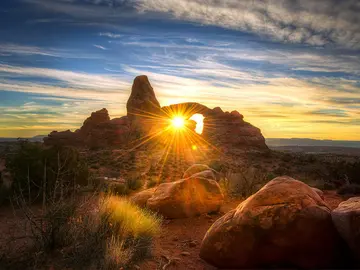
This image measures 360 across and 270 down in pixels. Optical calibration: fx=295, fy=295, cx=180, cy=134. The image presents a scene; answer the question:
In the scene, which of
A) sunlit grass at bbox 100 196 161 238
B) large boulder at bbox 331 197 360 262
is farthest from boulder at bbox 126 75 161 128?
large boulder at bbox 331 197 360 262

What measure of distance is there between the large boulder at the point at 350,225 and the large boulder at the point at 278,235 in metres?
0.26

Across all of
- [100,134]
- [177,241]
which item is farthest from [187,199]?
[100,134]

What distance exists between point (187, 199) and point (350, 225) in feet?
18.3

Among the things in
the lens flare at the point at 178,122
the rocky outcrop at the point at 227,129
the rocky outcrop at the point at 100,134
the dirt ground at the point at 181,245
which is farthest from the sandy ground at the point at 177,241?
the lens flare at the point at 178,122

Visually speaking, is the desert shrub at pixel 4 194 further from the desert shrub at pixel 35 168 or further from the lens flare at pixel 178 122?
the lens flare at pixel 178 122

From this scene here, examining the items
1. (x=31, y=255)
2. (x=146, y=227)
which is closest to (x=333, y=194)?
(x=146, y=227)

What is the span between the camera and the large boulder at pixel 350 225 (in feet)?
16.0

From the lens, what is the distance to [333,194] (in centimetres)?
1266

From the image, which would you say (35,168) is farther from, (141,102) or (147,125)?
(141,102)

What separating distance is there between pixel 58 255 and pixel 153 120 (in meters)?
60.4

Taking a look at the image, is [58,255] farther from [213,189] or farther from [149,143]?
[149,143]

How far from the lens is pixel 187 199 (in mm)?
9898

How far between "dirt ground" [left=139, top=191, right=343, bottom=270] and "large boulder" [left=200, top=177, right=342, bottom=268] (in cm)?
43

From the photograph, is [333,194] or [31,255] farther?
[333,194]
